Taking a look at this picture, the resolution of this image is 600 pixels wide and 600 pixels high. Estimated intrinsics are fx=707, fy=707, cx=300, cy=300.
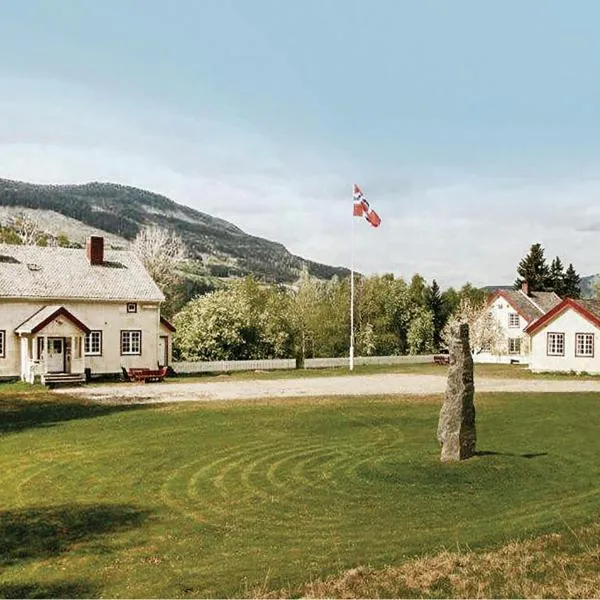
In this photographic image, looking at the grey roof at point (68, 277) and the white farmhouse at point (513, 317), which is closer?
the grey roof at point (68, 277)

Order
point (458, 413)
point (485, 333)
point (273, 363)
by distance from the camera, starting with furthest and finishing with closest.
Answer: point (485, 333), point (273, 363), point (458, 413)

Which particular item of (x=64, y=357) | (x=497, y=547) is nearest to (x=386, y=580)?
(x=497, y=547)

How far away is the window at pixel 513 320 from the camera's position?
75.8 m

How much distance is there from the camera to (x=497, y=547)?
11.4 metres

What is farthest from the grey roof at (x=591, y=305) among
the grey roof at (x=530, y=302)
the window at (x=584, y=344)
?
the grey roof at (x=530, y=302)

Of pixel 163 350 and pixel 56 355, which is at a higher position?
pixel 56 355

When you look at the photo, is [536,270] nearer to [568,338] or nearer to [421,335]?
[421,335]

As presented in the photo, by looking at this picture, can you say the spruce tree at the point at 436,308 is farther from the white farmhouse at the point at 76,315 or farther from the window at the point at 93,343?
the window at the point at 93,343

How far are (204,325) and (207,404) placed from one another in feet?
84.3

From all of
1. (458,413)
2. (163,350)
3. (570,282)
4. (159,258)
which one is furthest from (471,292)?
(458,413)

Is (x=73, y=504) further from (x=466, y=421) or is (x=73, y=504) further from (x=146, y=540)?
(x=466, y=421)

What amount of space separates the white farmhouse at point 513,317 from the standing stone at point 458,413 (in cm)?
5613

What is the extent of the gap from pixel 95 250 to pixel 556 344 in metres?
33.8

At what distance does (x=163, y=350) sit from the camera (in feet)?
165
